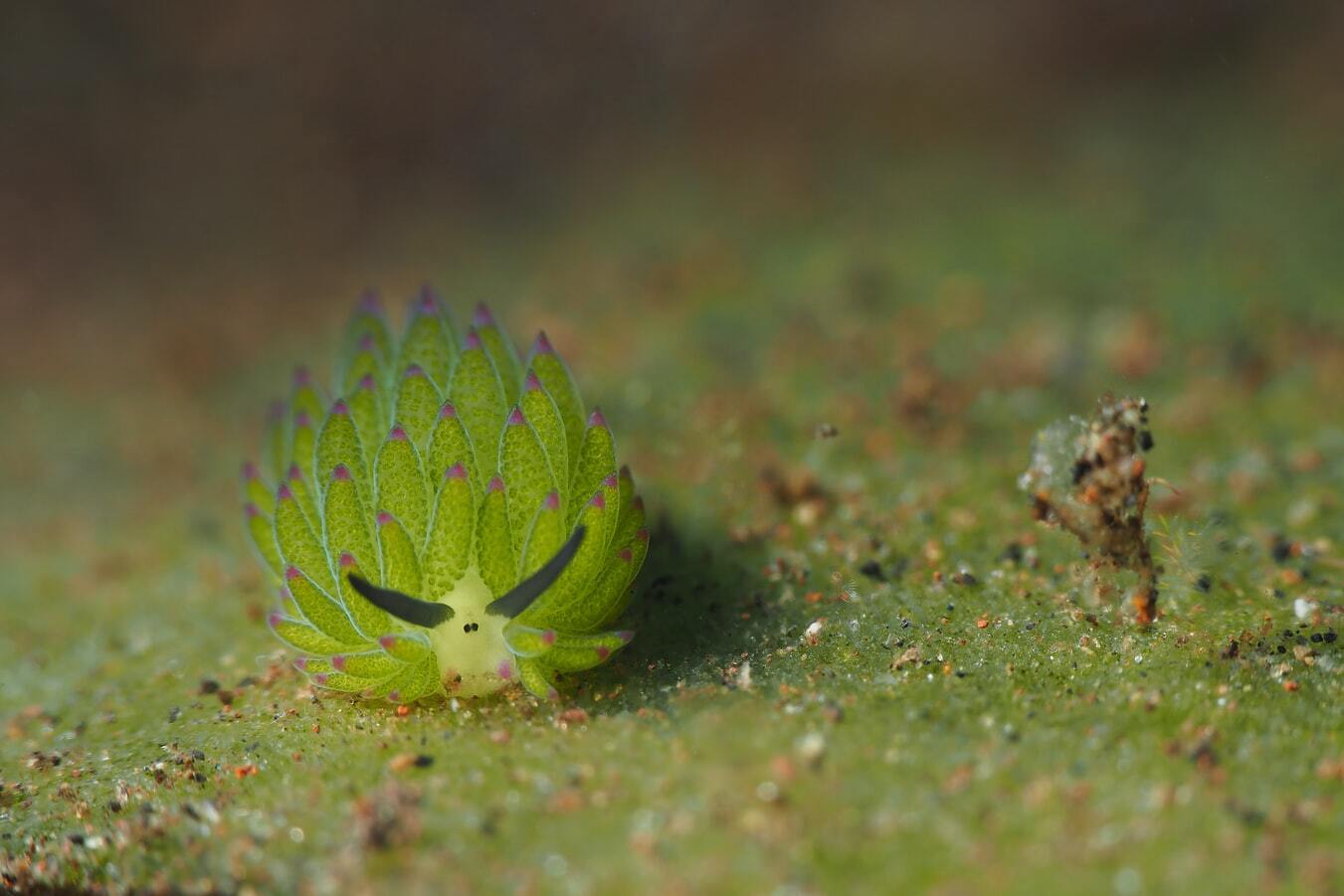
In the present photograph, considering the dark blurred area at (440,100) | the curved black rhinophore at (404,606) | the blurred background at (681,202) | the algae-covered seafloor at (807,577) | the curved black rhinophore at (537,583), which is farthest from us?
the dark blurred area at (440,100)

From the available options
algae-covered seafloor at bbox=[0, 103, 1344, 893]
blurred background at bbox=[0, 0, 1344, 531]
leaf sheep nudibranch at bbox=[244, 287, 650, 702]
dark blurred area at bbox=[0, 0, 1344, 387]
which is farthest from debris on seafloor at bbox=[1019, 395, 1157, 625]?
dark blurred area at bbox=[0, 0, 1344, 387]

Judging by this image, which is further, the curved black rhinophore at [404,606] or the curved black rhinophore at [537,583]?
the curved black rhinophore at [537,583]

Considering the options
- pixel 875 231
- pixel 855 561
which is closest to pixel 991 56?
pixel 875 231

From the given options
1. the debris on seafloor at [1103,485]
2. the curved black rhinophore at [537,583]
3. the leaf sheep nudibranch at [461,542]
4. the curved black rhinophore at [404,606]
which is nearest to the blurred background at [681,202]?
the debris on seafloor at [1103,485]

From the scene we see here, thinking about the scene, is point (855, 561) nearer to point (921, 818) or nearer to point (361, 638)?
point (921, 818)

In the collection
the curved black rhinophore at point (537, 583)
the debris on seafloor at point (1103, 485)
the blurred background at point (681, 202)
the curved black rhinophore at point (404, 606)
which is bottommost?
the curved black rhinophore at point (404, 606)

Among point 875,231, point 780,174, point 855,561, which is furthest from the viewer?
point 780,174

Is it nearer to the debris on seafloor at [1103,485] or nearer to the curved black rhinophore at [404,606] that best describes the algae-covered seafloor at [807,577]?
the debris on seafloor at [1103,485]

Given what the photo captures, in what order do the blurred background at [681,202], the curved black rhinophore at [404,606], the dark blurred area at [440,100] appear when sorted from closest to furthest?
the curved black rhinophore at [404,606] → the blurred background at [681,202] → the dark blurred area at [440,100]
